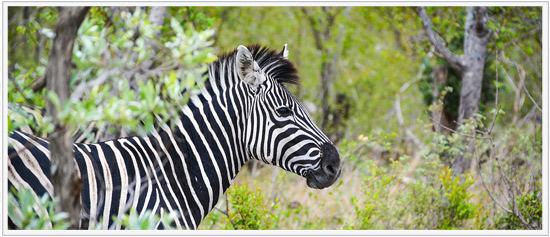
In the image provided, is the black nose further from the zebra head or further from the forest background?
the forest background

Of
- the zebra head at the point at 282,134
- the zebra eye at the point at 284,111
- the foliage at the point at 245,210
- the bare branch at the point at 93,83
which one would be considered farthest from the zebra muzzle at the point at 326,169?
the bare branch at the point at 93,83

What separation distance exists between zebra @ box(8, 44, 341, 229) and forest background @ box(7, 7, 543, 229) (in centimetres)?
21

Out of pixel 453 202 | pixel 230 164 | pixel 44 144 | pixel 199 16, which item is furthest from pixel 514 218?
pixel 44 144

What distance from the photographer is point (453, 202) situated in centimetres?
588

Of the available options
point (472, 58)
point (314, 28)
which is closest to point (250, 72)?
point (472, 58)

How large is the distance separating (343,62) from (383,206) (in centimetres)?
909

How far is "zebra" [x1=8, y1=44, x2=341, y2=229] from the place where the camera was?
3.37 metres

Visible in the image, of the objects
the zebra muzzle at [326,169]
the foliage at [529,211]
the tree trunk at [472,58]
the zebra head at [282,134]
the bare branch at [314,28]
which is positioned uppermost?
the bare branch at [314,28]

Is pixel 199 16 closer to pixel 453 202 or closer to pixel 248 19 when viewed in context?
pixel 453 202

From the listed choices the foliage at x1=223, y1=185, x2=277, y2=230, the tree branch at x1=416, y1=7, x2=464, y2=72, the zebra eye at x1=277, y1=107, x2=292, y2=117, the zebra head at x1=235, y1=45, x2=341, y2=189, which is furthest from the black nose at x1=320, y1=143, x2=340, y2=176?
the tree branch at x1=416, y1=7, x2=464, y2=72

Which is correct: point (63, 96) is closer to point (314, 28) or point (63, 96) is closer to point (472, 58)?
point (472, 58)

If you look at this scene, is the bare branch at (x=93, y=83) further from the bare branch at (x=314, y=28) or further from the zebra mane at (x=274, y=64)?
the bare branch at (x=314, y=28)

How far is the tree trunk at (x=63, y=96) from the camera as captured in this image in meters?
2.11

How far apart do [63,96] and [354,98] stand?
12.3 m
